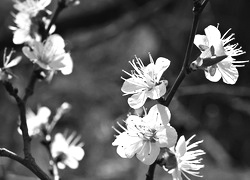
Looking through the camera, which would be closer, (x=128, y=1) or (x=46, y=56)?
(x=46, y=56)

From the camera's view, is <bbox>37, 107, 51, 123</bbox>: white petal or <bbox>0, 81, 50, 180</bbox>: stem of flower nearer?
<bbox>0, 81, 50, 180</bbox>: stem of flower

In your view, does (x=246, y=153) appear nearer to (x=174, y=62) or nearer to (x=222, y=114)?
(x=222, y=114)

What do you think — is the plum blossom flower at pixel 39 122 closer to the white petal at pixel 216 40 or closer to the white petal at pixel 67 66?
the white petal at pixel 67 66

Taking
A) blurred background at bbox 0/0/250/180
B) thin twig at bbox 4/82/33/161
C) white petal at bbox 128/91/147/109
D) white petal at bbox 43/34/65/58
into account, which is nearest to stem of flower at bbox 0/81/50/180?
thin twig at bbox 4/82/33/161

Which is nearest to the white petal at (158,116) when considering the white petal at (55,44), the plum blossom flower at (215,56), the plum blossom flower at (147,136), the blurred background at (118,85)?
the plum blossom flower at (147,136)

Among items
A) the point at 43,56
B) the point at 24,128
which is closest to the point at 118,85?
the point at 43,56

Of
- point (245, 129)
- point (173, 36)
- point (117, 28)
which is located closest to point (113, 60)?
point (173, 36)

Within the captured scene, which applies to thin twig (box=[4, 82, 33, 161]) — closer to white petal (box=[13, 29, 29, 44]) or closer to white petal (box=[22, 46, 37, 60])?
white petal (box=[22, 46, 37, 60])
